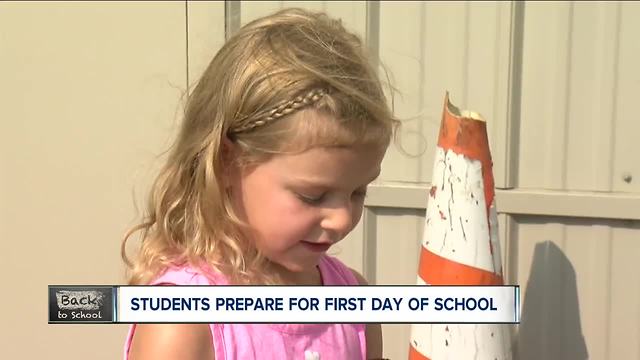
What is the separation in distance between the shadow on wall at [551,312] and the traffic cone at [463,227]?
57 cm

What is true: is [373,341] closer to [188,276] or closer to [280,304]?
[280,304]

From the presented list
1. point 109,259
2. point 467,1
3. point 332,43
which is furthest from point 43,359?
point 332,43

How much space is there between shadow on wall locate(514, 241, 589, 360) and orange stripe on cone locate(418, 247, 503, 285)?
57cm

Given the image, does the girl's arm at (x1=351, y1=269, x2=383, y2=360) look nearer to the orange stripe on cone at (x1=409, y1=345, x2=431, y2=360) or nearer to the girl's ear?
the girl's ear

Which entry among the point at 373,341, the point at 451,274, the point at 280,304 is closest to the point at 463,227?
the point at 451,274

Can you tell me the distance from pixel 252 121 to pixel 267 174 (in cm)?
9

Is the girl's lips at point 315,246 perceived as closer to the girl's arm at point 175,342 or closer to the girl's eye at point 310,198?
the girl's eye at point 310,198

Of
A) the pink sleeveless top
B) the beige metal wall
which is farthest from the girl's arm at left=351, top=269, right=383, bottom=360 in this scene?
the beige metal wall

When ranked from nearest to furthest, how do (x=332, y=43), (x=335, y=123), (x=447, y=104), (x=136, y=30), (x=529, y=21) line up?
(x=335, y=123), (x=332, y=43), (x=447, y=104), (x=529, y=21), (x=136, y=30)

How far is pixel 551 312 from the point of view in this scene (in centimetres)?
279

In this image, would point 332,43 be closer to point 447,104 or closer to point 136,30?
point 447,104

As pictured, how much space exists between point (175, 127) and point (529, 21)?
118cm

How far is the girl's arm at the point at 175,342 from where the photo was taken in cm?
130

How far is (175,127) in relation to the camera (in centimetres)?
287
